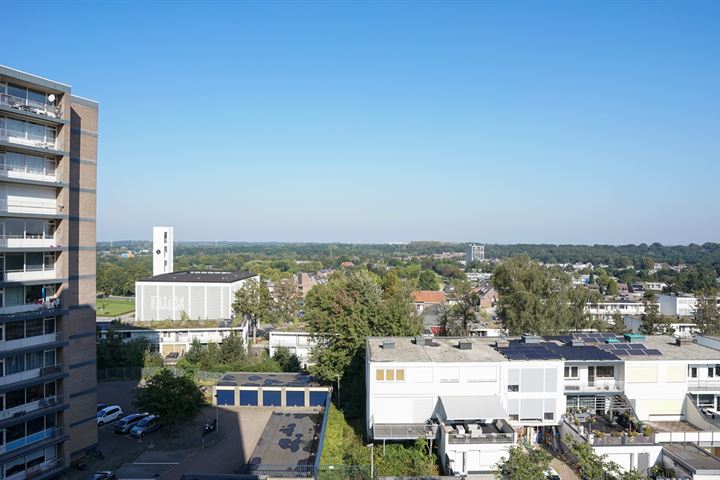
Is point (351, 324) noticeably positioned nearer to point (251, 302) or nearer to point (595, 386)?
point (595, 386)

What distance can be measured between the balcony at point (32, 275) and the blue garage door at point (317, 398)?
1705cm

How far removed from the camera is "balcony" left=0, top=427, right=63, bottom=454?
20.0m

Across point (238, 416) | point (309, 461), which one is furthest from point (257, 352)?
point (309, 461)

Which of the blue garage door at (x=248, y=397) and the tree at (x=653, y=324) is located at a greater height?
the tree at (x=653, y=324)

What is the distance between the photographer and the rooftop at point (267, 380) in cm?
3247

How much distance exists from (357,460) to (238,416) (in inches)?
447

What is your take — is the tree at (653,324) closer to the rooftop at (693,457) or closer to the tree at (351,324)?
the tree at (351,324)

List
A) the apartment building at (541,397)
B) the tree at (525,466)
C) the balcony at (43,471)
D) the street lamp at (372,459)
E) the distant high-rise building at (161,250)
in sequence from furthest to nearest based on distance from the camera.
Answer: the distant high-rise building at (161,250) < the apartment building at (541,397) < the street lamp at (372,459) < the balcony at (43,471) < the tree at (525,466)

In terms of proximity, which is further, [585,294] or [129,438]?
[585,294]

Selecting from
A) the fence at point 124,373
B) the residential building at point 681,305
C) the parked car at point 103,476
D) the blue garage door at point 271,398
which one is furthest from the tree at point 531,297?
the residential building at point 681,305

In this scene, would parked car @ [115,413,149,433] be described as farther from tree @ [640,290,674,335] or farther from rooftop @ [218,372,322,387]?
tree @ [640,290,674,335]

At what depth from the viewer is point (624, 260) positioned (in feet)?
563

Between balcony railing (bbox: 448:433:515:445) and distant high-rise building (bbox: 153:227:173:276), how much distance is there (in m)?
56.4

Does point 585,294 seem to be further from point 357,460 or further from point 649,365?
point 357,460
